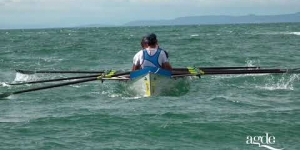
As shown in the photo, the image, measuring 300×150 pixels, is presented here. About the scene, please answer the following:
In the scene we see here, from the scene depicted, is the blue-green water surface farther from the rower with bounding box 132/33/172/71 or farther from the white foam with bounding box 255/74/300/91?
the rower with bounding box 132/33/172/71

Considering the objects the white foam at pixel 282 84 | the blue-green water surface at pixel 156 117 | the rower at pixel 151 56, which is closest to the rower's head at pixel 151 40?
the rower at pixel 151 56

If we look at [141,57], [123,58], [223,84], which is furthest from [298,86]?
[123,58]

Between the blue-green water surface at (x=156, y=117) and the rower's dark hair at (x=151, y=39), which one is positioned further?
the rower's dark hair at (x=151, y=39)

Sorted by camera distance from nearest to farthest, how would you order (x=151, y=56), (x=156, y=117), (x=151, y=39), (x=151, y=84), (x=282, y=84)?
(x=156, y=117) < (x=151, y=84) < (x=151, y=39) < (x=151, y=56) < (x=282, y=84)

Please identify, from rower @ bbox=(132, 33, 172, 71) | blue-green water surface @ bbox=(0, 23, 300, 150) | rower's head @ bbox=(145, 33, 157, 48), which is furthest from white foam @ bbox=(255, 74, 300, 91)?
rower's head @ bbox=(145, 33, 157, 48)

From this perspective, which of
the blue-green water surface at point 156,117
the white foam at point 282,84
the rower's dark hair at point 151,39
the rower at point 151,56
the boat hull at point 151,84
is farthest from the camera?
the white foam at point 282,84

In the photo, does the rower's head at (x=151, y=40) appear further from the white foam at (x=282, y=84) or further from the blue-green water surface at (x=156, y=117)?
the white foam at (x=282, y=84)

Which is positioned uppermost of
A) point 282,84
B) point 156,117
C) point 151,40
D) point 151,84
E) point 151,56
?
point 151,40

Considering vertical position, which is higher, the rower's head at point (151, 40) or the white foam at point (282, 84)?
the rower's head at point (151, 40)

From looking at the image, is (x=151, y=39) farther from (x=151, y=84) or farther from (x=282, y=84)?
(x=282, y=84)

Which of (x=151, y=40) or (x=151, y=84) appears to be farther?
(x=151, y=40)

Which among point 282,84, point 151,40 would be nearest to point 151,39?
point 151,40

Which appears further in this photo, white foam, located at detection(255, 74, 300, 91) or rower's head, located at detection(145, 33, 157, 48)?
white foam, located at detection(255, 74, 300, 91)

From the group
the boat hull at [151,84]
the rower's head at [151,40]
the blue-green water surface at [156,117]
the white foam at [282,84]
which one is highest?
the rower's head at [151,40]
